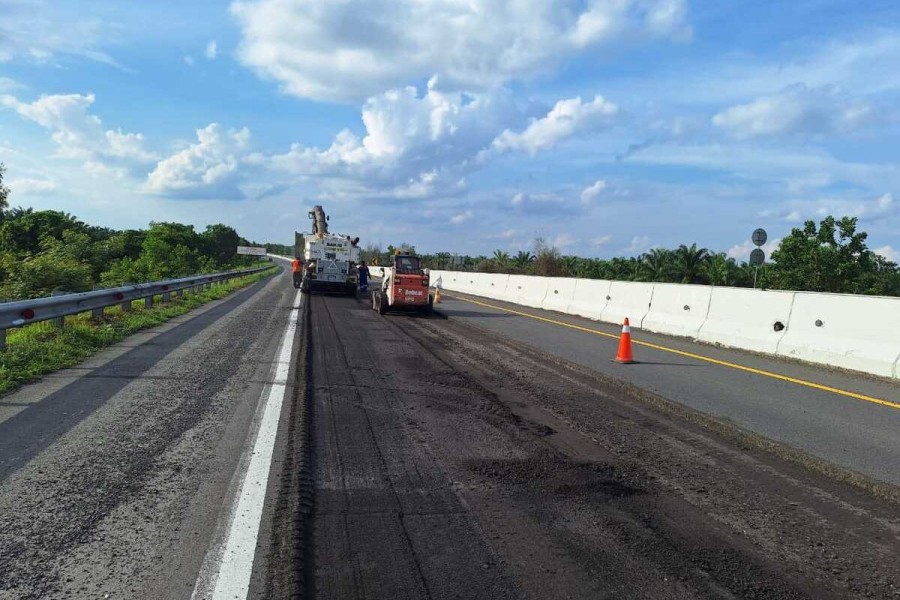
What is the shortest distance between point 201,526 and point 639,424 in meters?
4.87

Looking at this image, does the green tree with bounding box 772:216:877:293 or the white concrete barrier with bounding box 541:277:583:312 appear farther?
the green tree with bounding box 772:216:877:293

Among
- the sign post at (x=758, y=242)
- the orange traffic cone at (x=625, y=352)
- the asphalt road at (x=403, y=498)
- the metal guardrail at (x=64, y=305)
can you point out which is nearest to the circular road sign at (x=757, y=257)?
the sign post at (x=758, y=242)

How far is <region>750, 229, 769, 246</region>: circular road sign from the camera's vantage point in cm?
2373

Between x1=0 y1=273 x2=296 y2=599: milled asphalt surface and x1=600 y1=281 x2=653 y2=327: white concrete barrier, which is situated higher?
x1=600 y1=281 x2=653 y2=327: white concrete barrier

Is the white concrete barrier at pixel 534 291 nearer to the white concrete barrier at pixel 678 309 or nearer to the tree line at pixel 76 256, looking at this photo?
the white concrete barrier at pixel 678 309

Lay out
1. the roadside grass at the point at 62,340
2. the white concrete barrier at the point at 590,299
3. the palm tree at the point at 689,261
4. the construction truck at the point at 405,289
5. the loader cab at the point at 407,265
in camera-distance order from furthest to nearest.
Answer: the palm tree at the point at 689,261, the loader cab at the point at 407,265, the white concrete barrier at the point at 590,299, the construction truck at the point at 405,289, the roadside grass at the point at 62,340

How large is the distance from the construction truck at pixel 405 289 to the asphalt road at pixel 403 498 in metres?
12.2

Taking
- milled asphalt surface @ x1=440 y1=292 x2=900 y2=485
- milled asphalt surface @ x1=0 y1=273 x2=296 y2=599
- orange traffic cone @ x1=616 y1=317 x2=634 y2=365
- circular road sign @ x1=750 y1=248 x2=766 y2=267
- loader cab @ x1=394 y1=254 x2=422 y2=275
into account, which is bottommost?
milled asphalt surface @ x1=0 y1=273 x2=296 y2=599

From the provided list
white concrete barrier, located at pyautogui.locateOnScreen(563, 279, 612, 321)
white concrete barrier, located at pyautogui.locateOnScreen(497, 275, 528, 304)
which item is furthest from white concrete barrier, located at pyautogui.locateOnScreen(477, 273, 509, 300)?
white concrete barrier, located at pyautogui.locateOnScreen(563, 279, 612, 321)

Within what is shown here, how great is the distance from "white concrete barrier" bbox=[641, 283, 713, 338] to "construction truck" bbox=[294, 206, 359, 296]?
1590cm

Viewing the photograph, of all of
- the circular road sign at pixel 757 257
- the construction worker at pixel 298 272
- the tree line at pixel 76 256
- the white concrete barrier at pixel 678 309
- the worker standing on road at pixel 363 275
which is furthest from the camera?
the construction worker at pixel 298 272

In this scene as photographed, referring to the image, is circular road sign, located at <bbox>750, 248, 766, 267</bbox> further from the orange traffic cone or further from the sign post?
the orange traffic cone

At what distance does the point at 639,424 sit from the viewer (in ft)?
23.9

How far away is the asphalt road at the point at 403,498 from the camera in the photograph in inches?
142
